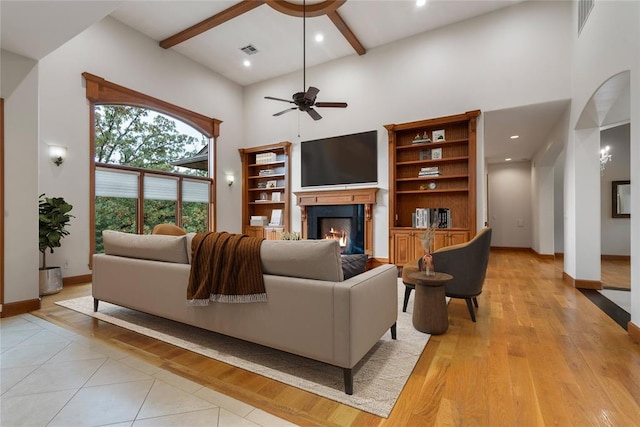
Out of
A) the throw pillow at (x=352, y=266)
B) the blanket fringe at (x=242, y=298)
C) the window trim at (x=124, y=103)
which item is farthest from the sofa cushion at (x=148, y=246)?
the window trim at (x=124, y=103)

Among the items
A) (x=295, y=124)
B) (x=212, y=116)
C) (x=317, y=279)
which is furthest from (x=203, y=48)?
(x=317, y=279)

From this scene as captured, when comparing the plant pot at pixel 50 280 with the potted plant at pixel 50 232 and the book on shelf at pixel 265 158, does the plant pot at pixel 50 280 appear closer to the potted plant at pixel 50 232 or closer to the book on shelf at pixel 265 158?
the potted plant at pixel 50 232

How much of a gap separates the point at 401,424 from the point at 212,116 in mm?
6887

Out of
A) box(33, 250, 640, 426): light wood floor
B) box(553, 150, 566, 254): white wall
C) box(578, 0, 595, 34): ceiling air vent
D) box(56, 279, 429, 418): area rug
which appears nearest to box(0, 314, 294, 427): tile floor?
box(33, 250, 640, 426): light wood floor

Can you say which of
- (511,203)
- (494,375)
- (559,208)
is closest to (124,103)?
(494,375)

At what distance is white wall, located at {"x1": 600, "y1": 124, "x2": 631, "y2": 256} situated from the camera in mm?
6621

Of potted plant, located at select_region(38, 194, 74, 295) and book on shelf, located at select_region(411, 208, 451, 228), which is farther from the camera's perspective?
book on shelf, located at select_region(411, 208, 451, 228)

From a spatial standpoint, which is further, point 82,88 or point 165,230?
point 82,88

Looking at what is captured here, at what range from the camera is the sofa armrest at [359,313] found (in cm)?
161

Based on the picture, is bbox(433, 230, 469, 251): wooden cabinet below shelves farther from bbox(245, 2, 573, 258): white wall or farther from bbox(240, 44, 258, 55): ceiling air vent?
→ bbox(240, 44, 258, 55): ceiling air vent

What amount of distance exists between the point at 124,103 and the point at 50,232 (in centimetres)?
258

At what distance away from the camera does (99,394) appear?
1645mm

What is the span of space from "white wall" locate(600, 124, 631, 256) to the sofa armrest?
7.79 meters

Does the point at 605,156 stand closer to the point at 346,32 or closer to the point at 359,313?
the point at 346,32
